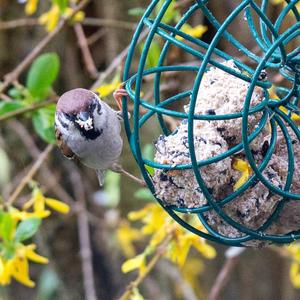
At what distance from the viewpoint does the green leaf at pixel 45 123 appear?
246 centimetres

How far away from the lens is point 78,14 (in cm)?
294

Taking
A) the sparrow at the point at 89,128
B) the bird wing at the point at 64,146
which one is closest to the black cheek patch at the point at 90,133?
the sparrow at the point at 89,128

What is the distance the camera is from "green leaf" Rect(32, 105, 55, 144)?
8.09 ft

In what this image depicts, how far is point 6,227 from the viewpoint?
226 centimetres

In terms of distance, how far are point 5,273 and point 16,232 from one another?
0.15m

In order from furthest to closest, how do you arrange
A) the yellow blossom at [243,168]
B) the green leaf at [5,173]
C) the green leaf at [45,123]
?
the green leaf at [5,173]
the green leaf at [45,123]
the yellow blossom at [243,168]

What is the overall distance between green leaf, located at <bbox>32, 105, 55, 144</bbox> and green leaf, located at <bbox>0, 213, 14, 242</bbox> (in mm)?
352

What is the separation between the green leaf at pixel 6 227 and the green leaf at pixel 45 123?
1.15ft

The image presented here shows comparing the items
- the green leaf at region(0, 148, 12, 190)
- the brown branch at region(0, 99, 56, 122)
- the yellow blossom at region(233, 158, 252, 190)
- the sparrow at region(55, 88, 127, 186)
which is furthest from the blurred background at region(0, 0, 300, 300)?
the yellow blossom at region(233, 158, 252, 190)

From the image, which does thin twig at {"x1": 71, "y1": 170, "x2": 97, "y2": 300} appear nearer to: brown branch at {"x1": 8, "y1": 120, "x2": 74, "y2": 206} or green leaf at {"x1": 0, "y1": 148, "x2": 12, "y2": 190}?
brown branch at {"x1": 8, "y1": 120, "x2": 74, "y2": 206}

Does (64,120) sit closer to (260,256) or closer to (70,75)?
(70,75)

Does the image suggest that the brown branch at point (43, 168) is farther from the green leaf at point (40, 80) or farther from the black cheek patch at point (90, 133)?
the black cheek patch at point (90, 133)

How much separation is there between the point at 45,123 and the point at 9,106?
0.16 metres

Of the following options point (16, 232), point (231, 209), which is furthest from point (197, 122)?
point (16, 232)
